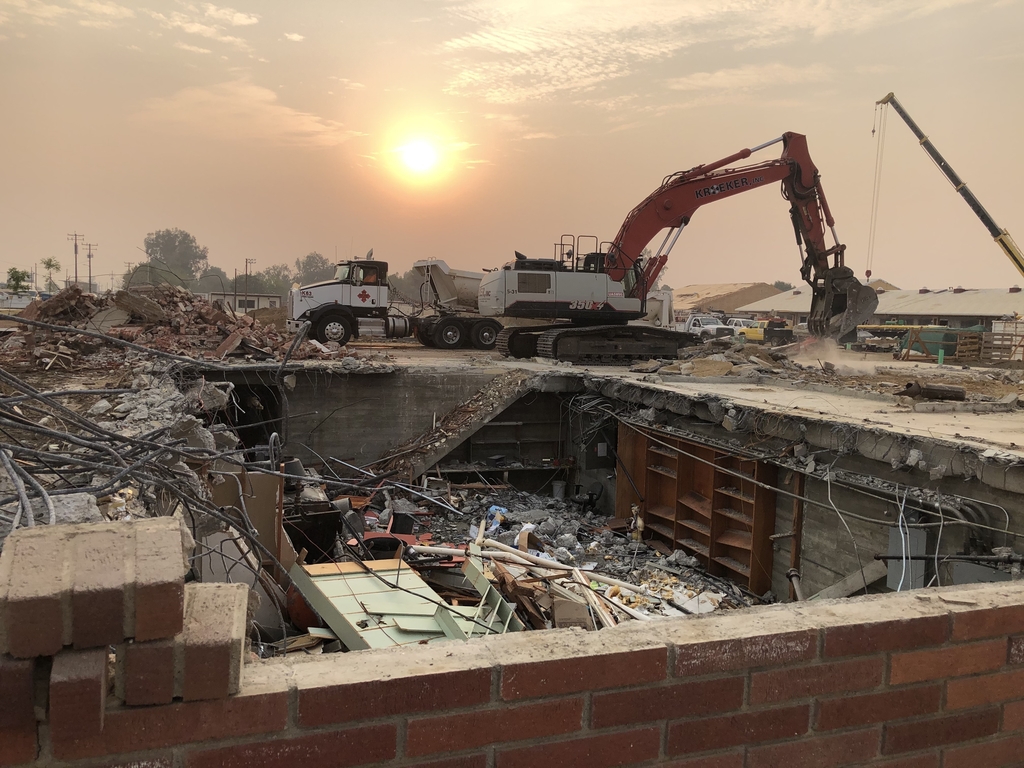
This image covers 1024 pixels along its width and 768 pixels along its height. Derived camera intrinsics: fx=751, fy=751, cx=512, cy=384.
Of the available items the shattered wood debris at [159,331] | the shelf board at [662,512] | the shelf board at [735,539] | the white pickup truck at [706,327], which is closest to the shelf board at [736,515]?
the shelf board at [735,539]

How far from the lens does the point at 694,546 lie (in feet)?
34.8

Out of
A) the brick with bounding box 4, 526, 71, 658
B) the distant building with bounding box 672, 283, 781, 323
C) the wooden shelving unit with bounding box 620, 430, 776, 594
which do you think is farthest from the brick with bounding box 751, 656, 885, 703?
the distant building with bounding box 672, 283, 781, 323

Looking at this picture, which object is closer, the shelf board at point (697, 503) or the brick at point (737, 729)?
the brick at point (737, 729)

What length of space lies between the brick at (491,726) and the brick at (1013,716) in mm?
1389

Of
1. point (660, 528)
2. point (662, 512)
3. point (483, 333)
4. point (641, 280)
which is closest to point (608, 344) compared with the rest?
point (641, 280)

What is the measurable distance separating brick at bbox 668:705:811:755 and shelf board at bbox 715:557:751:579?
7.87 m

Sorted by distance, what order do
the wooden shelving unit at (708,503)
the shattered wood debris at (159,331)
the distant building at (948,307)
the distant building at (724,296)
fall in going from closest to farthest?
the wooden shelving unit at (708,503), the shattered wood debris at (159,331), the distant building at (948,307), the distant building at (724,296)

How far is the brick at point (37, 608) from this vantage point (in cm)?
144

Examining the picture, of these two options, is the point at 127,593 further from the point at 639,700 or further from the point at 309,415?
the point at 309,415

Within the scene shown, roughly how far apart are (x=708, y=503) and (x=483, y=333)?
1118 centimetres

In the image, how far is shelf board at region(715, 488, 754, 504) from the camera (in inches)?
377

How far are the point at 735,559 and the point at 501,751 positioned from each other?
29.1 ft

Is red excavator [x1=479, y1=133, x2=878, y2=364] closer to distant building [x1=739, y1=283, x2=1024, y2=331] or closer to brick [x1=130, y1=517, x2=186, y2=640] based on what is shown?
brick [x1=130, y1=517, x2=186, y2=640]

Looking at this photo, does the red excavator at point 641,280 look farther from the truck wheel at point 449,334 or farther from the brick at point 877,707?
the brick at point 877,707
